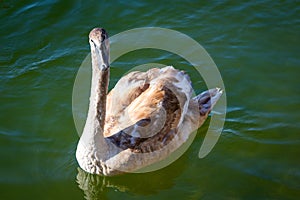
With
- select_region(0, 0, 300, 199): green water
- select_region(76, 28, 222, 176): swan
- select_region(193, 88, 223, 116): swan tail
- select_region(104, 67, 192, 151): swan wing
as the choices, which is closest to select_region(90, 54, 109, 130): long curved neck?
select_region(76, 28, 222, 176): swan

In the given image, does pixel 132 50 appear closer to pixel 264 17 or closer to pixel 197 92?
pixel 197 92

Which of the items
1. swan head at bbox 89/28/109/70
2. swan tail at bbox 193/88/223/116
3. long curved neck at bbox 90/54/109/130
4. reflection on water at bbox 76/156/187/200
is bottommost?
reflection on water at bbox 76/156/187/200

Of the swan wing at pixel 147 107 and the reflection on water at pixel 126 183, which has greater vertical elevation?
the swan wing at pixel 147 107

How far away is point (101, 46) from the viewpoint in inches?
236

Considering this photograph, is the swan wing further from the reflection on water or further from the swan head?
the swan head

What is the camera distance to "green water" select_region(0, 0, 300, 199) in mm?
7094

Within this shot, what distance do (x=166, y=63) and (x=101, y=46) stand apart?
3.52 meters

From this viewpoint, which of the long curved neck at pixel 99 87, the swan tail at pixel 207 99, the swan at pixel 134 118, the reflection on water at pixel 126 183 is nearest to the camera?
the long curved neck at pixel 99 87

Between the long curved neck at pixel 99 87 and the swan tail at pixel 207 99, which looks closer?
the long curved neck at pixel 99 87

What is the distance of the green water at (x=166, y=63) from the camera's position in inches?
279

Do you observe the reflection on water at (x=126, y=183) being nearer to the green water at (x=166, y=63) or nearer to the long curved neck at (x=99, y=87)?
the green water at (x=166, y=63)

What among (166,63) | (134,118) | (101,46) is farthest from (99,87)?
(166,63)

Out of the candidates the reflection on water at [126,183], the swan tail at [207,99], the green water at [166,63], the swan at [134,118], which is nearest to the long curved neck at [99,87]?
the swan at [134,118]

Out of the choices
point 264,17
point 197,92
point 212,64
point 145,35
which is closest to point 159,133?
point 197,92
